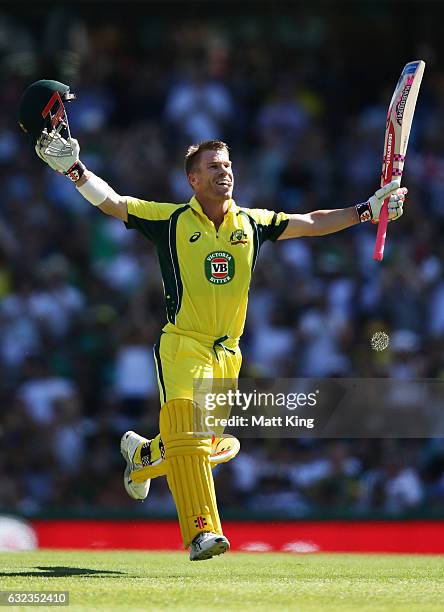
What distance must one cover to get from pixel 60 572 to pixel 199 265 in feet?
5.95

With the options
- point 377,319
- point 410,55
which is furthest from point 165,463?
point 410,55

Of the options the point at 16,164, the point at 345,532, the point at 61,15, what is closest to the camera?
the point at 345,532

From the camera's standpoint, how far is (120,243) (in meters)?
13.9

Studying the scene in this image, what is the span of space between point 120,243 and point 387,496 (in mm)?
4172

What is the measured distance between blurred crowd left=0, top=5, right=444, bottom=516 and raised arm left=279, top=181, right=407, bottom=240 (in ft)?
12.7

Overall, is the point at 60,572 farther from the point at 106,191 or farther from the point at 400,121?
the point at 400,121

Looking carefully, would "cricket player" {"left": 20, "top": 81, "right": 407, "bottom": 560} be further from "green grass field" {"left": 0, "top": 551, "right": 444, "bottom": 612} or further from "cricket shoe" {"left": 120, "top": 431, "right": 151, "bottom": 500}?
"green grass field" {"left": 0, "top": 551, "right": 444, "bottom": 612}

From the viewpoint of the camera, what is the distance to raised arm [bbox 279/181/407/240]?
25.0 feet

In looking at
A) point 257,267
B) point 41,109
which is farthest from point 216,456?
point 257,267

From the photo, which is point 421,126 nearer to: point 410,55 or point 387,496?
point 410,55

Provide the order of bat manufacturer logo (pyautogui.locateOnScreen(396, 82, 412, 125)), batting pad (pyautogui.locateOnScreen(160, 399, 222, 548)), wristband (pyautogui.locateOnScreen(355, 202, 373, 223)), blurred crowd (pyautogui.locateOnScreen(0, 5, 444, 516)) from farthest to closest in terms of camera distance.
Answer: blurred crowd (pyautogui.locateOnScreen(0, 5, 444, 516)) → bat manufacturer logo (pyautogui.locateOnScreen(396, 82, 412, 125)) → wristband (pyautogui.locateOnScreen(355, 202, 373, 223)) → batting pad (pyautogui.locateOnScreen(160, 399, 222, 548))

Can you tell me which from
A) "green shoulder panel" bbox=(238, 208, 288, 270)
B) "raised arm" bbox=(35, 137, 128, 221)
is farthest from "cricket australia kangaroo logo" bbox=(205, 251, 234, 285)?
"raised arm" bbox=(35, 137, 128, 221)

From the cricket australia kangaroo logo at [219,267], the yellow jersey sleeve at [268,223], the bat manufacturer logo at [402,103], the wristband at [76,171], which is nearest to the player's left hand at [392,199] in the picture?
the bat manufacturer logo at [402,103]

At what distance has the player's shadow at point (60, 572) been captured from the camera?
6738mm
